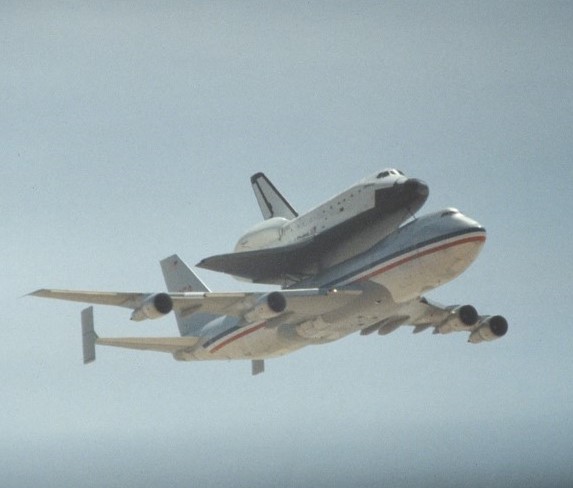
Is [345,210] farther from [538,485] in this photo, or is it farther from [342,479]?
[538,485]

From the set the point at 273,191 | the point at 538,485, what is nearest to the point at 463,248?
the point at 273,191

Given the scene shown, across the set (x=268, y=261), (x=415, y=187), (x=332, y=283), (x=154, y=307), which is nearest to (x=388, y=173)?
(x=415, y=187)

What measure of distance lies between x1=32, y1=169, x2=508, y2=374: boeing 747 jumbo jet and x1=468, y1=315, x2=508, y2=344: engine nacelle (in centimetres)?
6

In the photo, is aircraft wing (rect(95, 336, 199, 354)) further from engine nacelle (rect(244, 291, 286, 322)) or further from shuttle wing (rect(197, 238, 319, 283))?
engine nacelle (rect(244, 291, 286, 322))

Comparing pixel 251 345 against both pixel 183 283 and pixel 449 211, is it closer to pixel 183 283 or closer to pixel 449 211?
pixel 183 283

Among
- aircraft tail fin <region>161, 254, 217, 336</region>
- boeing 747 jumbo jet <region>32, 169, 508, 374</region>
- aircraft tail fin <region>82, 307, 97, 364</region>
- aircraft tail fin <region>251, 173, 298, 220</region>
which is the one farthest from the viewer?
aircraft tail fin <region>251, 173, 298, 220</region>

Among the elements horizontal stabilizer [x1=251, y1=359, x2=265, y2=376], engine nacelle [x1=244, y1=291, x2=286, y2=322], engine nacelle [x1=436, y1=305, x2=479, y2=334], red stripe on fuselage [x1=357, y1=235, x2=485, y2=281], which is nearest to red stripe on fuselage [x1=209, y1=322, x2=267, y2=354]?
horizontal stabilizer [x1=251, y1=359, x2=265, y2=376]

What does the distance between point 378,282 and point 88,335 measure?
16718 millimetres

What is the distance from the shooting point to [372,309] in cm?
4978

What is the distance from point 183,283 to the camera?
6381 centimetres

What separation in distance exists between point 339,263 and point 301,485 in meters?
89.4

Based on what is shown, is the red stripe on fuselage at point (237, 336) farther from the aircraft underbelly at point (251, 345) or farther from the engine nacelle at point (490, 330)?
the engine nacelle at point (490, 330)

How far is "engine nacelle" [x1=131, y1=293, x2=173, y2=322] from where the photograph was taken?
1785 inches

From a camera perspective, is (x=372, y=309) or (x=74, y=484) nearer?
(x=372, y=309)
